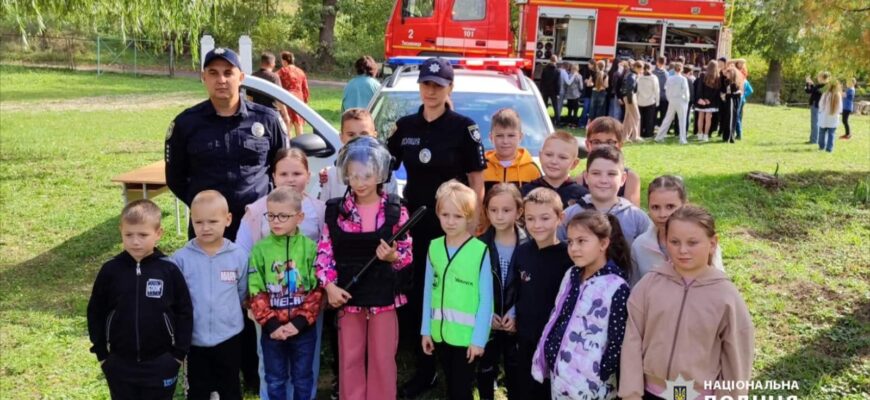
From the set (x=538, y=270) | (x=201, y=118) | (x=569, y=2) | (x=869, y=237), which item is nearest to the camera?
(x=538, y=270)

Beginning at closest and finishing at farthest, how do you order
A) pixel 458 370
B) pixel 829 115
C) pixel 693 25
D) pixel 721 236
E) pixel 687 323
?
pixel 687 323 < pixel 458 370 < pixel 721 236 < pixel 829 115 < pixel 693 25

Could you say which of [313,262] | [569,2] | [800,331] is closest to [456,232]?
[313,262]

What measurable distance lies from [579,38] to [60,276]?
1429 centimetres

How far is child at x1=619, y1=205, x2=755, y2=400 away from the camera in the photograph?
2.91m

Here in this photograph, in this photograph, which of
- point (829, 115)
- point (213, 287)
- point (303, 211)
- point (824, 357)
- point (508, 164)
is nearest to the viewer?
point (213, 287)

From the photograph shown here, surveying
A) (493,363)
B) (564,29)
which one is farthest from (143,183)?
(564,29)

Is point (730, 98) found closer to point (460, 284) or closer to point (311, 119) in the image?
point (311, 119)

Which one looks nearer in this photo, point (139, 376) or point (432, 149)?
point (139, 376)

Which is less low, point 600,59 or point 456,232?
point 600,59

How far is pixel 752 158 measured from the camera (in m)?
12.6

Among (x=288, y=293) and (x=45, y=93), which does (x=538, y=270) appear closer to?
(x=288, y=293)

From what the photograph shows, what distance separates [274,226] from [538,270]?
134cm

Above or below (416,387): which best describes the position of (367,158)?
above

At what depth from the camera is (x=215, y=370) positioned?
372 centimetres
